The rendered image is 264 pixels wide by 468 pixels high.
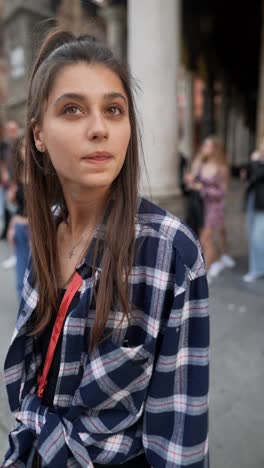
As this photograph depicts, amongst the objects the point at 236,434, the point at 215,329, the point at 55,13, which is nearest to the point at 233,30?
the point at 55,13

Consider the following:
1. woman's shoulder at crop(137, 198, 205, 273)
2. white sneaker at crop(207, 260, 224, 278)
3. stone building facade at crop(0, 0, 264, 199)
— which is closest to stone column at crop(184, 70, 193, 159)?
stone building facade at crop(0, 0, 264, 199)

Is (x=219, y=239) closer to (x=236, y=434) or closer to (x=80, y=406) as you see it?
(x=236, y=434)

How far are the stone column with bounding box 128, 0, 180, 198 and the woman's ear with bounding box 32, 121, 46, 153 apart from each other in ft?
16.6

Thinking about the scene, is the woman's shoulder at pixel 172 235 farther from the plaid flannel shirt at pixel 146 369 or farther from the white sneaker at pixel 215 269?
the white sneaker at pixel 215 269

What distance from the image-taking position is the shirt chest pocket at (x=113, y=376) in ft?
3.32

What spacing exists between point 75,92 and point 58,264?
54 centimetres

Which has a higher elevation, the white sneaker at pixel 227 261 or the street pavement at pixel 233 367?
the street pavement at pixel 233 367

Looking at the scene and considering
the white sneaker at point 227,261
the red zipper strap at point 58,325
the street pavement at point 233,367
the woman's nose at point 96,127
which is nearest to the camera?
the woman's nose at point 96,127

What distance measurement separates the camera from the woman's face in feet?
3.15

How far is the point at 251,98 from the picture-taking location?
67.8 feet

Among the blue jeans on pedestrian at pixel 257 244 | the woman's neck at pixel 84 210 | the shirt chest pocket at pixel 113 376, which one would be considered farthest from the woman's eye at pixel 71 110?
the blue jeans on pedestrian at pixel 257 244

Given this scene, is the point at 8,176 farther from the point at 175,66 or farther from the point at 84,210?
the point at 84,210

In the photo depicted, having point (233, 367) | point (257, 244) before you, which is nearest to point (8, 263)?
point (257, 244)

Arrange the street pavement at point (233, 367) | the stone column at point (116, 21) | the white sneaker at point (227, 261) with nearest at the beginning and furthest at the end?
the street pavement at point (233, 367) < the white sneaker at point (227, 261) < the stone column at point (116, 21)
